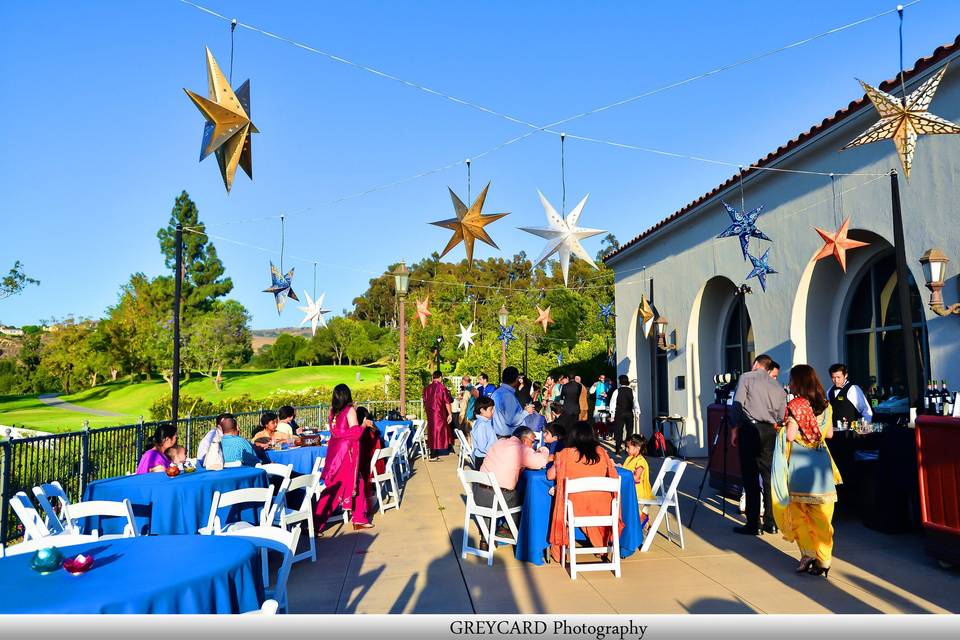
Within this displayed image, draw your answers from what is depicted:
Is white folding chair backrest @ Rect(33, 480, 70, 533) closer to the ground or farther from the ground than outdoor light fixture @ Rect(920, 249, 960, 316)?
closer to the ground

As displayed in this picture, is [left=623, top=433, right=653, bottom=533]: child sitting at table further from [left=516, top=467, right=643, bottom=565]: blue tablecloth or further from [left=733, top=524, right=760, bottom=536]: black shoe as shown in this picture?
[left=733, top=524, right=760, bottom=536]: black shoe

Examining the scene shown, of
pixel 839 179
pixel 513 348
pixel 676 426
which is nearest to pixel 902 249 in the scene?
pixel 839 179

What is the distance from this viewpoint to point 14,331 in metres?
69.0

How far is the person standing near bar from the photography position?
282 inches

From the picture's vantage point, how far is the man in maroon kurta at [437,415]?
14.6 metres

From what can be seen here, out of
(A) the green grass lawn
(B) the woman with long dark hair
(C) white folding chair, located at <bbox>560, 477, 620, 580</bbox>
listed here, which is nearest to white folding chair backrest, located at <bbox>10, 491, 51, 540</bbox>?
(B) the woman with long dark hair

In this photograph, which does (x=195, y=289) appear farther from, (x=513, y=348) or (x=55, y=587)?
(x=55, y=587)

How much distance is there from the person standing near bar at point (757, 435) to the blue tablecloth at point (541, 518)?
170 cm

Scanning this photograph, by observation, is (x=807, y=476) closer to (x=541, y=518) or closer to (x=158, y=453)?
(x=541, y=518)

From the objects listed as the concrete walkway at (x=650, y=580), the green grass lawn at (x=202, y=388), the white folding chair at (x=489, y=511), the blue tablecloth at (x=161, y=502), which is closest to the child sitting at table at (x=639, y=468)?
the concrete walkway at (x=650, y=580)

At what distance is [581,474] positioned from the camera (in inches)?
230

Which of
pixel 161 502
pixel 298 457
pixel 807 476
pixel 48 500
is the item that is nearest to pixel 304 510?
pixel 161 502

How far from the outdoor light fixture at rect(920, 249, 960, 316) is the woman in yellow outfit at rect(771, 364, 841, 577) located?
2663 mm

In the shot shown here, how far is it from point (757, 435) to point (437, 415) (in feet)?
27.6
